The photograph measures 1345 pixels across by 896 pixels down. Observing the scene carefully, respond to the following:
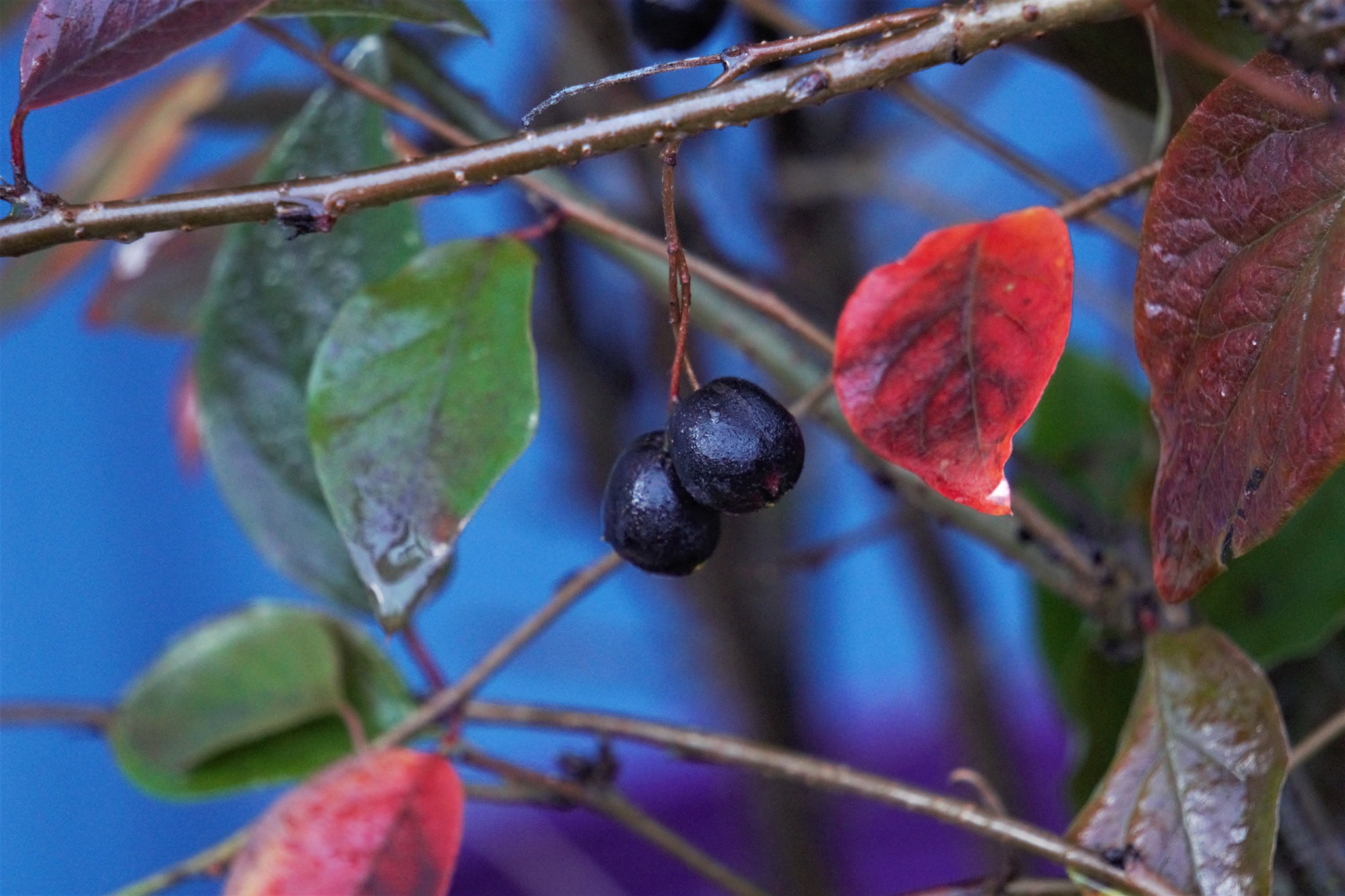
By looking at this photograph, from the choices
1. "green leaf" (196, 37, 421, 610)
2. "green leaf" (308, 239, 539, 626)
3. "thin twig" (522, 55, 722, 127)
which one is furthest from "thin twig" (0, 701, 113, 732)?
"thin twig" (522, 55, 722, 127)

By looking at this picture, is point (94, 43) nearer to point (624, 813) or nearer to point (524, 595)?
point (624, 813)

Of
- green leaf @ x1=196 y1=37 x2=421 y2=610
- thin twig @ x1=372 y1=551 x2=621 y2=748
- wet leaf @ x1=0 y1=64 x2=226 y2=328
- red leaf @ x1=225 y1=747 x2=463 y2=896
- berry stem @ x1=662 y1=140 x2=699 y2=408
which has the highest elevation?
wet leaf @ x1=0 y1=64 x2=226 y2=328

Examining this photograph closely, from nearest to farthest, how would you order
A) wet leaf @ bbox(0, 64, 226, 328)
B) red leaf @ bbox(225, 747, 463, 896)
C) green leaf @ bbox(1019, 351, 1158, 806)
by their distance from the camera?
red leaf @ bbox(225, 747, 463, 896), green leaf @ bbox(1019, 351, 1158, 806), wet leaf @ bbox(0, 64, 226, 328)

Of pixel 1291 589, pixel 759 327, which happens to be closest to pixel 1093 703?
pixel 1291 589

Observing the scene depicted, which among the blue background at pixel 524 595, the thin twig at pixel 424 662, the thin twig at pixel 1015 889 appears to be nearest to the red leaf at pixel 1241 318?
the thin twig at pixel 1015 889

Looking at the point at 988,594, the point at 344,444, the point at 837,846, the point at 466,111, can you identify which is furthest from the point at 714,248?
the point at 988,594

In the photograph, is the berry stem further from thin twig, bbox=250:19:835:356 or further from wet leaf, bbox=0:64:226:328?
wet leaf, bbox=0:64:226:328

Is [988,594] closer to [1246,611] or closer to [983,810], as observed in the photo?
[1246,611]
